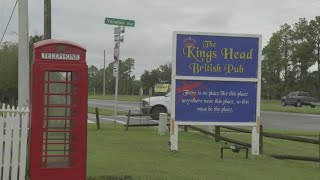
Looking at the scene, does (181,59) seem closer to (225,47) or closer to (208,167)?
(225,47)

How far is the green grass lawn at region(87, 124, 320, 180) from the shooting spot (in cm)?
1045

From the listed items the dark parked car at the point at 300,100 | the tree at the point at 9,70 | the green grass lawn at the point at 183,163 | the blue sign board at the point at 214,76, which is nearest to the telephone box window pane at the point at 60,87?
the green grass lawn at the point at 183,163

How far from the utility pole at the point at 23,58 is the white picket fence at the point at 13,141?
5.10 feet

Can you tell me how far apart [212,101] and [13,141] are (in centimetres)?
728

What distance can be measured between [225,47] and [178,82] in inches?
63.9

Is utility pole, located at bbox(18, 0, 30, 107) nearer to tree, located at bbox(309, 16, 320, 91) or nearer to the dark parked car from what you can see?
the dark parked car

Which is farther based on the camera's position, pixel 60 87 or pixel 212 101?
pixel 212 101

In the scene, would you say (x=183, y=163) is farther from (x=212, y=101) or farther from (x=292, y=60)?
(x=292, y=60)

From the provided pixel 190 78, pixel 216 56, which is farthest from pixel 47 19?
pixel 216 56

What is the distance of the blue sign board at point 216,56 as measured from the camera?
48.6ft

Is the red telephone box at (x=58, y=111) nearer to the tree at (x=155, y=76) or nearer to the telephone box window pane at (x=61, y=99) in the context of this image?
the telephone box window pane at (x=61, y=99)

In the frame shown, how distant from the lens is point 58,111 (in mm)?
9047

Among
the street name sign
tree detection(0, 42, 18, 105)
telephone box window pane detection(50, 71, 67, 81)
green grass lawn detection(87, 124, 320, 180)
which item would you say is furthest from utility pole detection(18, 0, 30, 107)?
A: tree detection(0, 42, 18, 105)

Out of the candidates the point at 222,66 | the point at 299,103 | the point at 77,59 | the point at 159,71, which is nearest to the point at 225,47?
the point at 222,66
